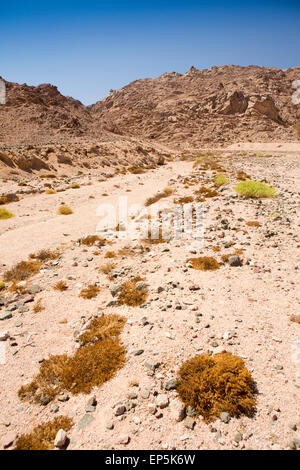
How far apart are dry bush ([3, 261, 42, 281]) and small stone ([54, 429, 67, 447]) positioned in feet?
19.3

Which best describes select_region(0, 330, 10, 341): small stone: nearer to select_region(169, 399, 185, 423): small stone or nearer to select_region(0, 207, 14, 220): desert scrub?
select_region(169, 399, 185, 423): small stone

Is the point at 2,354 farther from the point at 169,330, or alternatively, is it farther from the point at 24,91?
the point at 24,91

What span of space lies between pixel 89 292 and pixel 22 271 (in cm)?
318

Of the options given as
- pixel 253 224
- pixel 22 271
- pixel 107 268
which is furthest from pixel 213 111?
pixel 22 271

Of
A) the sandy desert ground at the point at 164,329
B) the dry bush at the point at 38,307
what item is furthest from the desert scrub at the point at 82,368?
the dry bush at the point at 38,307

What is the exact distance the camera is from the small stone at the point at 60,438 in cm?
357

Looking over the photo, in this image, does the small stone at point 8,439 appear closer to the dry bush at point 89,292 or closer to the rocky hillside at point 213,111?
the dry bush at point 89,292

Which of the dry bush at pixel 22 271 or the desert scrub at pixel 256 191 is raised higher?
the desert scrub at pixel 256 191

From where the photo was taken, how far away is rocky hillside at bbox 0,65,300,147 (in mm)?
57406

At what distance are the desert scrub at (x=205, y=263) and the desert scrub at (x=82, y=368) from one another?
3.68 metres

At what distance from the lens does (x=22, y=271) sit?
8.75 meters

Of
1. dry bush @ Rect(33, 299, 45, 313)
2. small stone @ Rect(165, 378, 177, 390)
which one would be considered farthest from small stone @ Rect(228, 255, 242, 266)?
dry bush @ Rect(33, 299, 45, 313)

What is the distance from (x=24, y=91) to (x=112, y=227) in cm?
7149

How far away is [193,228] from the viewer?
11617 mm
